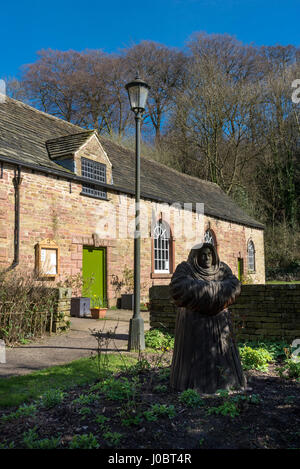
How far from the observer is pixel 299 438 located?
3504mm

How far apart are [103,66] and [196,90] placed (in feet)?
24.8

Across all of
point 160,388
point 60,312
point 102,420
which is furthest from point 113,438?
point 60,312

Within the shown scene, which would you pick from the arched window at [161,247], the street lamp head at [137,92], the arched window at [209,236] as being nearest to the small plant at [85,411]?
the street lamp head at [137,92]

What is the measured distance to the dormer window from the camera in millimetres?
14025

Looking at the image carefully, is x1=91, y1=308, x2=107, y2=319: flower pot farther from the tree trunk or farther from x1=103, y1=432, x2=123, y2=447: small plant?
x1=103, y1=432, x2=123, y2=447: small plant

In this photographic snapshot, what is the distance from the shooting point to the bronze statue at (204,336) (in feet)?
14.9

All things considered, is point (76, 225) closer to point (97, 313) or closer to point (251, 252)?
point (97, 313)

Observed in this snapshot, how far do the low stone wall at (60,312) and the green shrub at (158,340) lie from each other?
2.12 m

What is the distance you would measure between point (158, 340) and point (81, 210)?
6819 mm

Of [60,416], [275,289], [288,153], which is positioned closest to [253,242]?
[288,153]

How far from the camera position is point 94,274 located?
1409 centimetres

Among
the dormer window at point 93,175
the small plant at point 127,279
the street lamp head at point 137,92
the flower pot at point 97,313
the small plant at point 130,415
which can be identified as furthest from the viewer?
the small plant at point 127,279

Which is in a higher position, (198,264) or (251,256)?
(251,256)

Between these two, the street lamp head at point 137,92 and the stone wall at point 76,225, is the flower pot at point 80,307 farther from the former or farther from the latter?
the street lamp head at point 137,92
